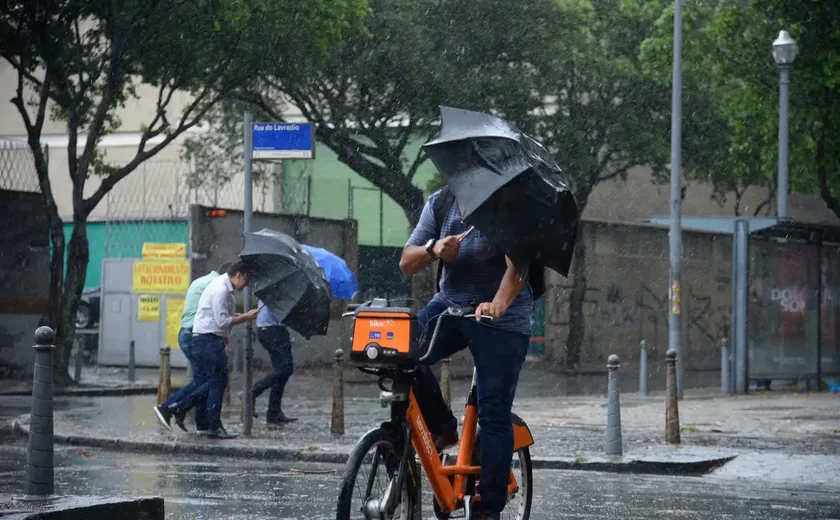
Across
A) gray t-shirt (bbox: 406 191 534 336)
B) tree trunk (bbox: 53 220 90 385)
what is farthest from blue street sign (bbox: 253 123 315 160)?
tree trunk (bbox: 53 220 90 385)

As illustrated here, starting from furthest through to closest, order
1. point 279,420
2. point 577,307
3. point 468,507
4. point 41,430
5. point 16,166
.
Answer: point 577,307
point 16,166
point 279,420
point 41,430
point 468,507

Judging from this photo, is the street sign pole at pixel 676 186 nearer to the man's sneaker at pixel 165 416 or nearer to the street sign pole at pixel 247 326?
the street sign pole at pixel 247 326

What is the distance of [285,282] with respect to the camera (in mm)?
13633

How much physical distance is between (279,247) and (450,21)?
15.3 meters

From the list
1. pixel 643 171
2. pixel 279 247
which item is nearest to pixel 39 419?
pixel 279 247

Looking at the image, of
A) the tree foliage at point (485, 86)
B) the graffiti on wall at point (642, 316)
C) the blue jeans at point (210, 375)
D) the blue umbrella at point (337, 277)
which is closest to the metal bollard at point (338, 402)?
the blue jeans at point (210, 375)

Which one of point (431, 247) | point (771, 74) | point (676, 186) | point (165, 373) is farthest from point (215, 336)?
point (771, 74)

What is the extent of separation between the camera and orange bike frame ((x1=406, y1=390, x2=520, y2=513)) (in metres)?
6.16

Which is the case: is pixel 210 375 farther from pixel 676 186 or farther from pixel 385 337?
pixel 676 186

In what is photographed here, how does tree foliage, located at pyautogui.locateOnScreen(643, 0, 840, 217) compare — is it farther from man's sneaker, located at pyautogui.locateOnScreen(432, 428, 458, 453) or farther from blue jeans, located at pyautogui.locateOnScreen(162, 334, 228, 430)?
man's sneaker, located at pyautogui.locateOnScreen(432, 428, 458, 453)

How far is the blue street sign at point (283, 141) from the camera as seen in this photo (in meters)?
13.6

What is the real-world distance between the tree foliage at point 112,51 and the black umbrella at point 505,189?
15842mm

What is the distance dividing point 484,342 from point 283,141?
25.2 ft

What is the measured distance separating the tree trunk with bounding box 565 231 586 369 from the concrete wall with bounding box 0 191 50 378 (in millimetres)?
13048
